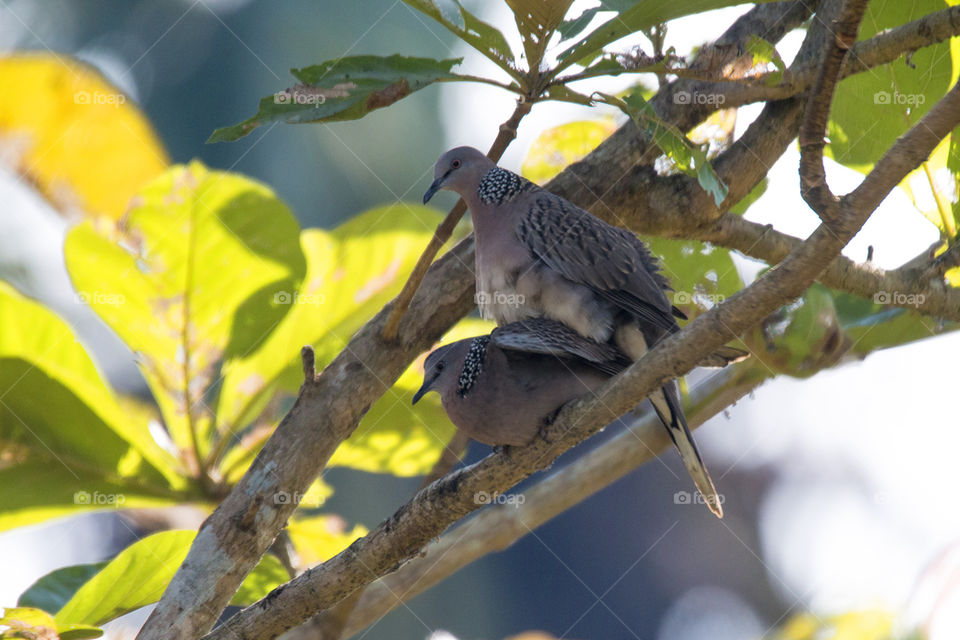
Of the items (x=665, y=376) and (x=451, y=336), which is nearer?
(x=665, y=376)

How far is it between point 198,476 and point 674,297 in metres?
1.88

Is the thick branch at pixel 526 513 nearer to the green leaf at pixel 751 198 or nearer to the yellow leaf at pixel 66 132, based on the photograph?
the green leaf at pixel 751 198

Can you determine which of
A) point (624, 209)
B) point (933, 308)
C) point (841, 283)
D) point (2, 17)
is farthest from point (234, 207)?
point (2, 17)

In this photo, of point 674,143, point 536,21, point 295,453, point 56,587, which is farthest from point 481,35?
point 56,587

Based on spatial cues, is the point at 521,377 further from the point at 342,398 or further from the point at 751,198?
the point at 751,198

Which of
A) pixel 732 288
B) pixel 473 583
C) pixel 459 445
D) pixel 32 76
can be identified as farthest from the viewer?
pixel 473 583

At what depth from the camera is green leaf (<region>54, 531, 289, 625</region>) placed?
97.3 inches

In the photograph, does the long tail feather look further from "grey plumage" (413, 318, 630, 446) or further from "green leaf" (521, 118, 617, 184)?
"green leaf" (521, 118, 617, 184)

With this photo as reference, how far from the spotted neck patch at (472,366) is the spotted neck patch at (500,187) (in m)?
0.77

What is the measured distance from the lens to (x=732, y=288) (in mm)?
3295

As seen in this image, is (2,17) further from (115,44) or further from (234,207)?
(234,207)

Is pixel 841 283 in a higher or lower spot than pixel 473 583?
lower

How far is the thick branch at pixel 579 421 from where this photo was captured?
1.89m

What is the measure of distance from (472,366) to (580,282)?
53 cm
